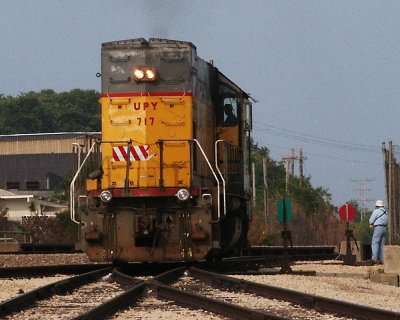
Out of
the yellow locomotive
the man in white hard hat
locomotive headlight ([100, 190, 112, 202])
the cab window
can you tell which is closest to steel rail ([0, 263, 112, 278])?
the yellow locomotive

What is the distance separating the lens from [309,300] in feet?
35.7

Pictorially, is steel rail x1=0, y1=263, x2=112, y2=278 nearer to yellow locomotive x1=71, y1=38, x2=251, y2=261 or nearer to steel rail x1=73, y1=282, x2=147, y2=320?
yellow locomotive x1=71, y1=38, x2=251, y2=261

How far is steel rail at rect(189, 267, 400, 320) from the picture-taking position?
953cm

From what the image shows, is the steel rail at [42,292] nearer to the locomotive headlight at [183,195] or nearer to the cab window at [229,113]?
the locomotive headlight at [183,195]

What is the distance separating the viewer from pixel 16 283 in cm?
1415

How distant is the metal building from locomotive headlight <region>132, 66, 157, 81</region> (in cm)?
6817

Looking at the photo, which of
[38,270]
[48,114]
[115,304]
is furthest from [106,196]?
[48,114]

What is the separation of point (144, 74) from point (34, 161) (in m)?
70.2

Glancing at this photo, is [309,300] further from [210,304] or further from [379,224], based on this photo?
[379,224]

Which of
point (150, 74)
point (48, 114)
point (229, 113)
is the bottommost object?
point (229, 113)

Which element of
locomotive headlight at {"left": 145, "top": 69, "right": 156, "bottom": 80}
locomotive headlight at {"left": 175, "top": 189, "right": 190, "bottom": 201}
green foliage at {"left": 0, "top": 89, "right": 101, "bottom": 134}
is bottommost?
locomotive headlight at {"left": 175, "top": 189, "right": 190, "bottom": 201}

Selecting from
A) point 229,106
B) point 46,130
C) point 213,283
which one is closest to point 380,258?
point 229,106

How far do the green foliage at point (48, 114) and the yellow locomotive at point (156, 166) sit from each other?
9544 centimetres

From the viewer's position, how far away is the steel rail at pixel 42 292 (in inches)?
398
